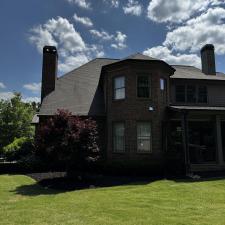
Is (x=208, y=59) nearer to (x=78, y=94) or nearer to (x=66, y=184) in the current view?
(x=78, y=94)

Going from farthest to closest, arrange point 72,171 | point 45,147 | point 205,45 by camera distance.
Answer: point 205,45 → point 72,171 → point 45,147

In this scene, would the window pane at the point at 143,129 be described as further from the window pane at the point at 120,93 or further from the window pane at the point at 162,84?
the window pane at the point at 162,84

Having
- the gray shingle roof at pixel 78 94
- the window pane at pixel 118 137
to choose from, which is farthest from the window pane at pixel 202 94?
the gray shingle roof at pixel 78 94

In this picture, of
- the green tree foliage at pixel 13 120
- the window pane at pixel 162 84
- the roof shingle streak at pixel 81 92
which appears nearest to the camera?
the window pane at pixel 162 84

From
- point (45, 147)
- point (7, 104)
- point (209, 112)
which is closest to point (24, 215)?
point (45, 147)

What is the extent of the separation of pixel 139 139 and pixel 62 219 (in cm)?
995

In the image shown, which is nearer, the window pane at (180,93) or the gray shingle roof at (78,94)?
the gray shingle roof at (78,94)

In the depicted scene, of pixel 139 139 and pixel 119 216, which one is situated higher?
pixel 139 139

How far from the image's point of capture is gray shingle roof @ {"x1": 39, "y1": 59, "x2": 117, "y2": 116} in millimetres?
19156

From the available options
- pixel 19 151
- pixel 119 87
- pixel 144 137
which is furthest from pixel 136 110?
pixel 19 151

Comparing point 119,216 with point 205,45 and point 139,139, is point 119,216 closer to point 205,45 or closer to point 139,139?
point 139,139

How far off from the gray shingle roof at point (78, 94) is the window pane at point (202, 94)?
7259 millimetres

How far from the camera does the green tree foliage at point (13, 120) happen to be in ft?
132

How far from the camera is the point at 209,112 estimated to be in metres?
16.6
